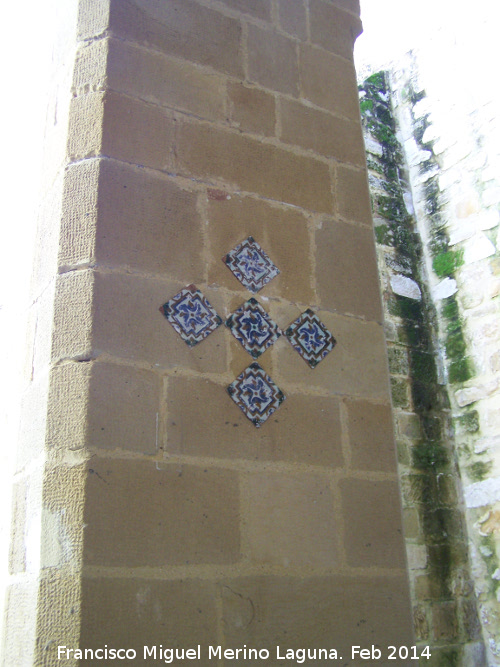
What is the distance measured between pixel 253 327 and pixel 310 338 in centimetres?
19

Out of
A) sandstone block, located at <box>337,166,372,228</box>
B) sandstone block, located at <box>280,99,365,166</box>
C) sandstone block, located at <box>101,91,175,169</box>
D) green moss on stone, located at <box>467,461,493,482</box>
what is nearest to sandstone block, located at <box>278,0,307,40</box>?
sandstone block, located at <box>280,99,365,166</box>

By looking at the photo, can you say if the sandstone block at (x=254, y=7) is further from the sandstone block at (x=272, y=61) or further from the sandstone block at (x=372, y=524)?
the sandstone block at (x=372, y=524)

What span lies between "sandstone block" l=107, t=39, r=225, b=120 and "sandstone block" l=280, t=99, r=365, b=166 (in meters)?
0.24

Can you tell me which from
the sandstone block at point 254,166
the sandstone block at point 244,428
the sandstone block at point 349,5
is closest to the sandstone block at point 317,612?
the sandstone block at point 244,428

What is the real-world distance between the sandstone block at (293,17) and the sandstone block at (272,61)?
55 millimetres

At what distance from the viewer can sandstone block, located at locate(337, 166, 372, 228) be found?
213cm

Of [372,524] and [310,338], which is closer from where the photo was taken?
[372,524]

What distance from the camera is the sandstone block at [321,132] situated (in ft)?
7.04

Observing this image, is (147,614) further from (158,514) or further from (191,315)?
(191,315)

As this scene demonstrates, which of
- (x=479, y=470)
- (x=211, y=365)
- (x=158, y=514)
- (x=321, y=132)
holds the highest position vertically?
(x=321, y=132)

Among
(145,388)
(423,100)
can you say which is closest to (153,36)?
(145,388)

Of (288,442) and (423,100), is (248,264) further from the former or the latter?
(423,100)

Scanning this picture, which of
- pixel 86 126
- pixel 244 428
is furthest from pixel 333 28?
pixel 244 428

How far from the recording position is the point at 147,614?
1404 mm
